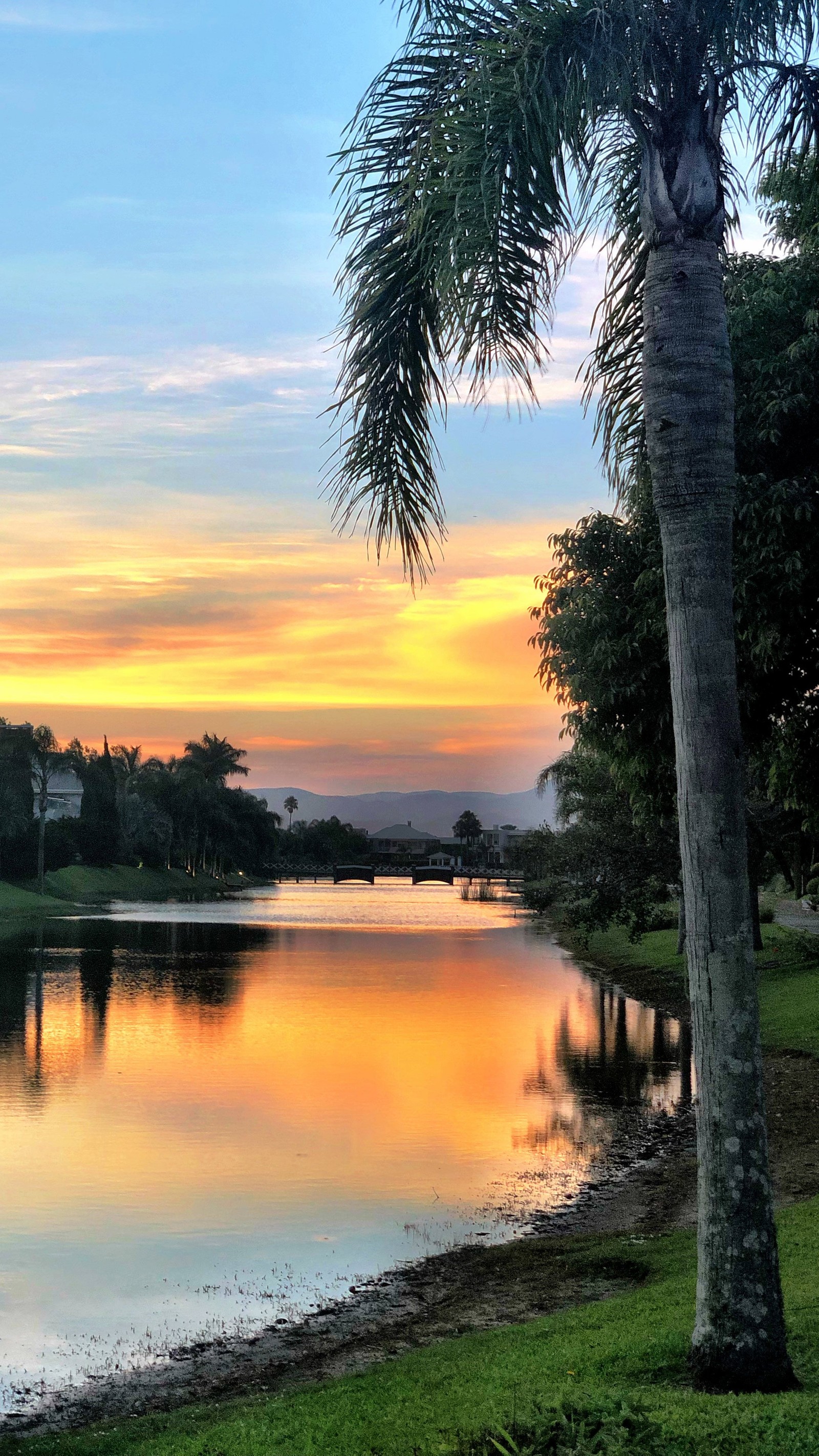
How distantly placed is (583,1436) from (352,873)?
160342mm

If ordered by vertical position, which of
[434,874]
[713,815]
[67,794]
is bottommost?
[434,874]

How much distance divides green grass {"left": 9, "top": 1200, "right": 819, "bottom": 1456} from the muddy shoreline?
0.58 meters

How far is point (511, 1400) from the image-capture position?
6.62 meters

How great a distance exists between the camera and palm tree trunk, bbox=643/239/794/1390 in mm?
6383

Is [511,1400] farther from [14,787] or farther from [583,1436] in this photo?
[14,787]

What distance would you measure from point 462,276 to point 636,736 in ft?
26.7

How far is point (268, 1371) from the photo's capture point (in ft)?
29.9

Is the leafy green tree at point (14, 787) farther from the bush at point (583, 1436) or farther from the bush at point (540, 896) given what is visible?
the bush at point (583, 1436)

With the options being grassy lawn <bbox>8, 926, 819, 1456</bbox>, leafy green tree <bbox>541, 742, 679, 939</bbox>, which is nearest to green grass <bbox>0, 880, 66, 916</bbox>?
leafy green tree <bbox>541, 742, 679, 939</bbox>

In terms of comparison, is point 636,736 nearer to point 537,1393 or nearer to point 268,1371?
point 268,1371

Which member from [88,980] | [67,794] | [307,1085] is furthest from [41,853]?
[67,794]

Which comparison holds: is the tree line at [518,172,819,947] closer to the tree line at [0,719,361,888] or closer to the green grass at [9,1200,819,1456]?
the green grass at [9,1200,819,1456]

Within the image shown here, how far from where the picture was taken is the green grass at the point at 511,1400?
5734mm

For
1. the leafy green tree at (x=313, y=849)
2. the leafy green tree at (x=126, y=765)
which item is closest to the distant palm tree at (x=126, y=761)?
the leafy green tree at (x=126, y=765)
